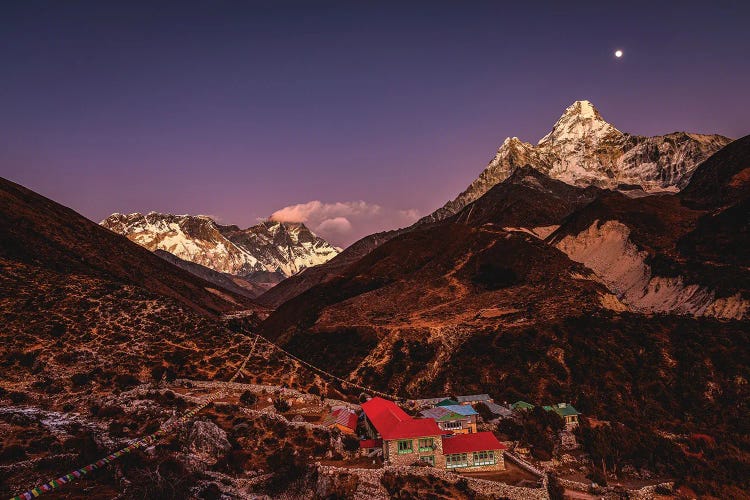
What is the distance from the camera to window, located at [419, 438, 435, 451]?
1323 inches

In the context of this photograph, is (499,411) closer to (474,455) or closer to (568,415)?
(568,415)

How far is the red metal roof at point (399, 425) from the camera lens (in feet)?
110

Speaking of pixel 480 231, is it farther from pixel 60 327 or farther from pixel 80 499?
pixel 80 499

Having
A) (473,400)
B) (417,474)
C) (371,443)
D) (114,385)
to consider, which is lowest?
(114,385)

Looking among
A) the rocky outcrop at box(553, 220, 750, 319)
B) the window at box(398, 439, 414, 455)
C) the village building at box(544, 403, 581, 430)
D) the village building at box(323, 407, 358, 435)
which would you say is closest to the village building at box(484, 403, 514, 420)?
the village building at box(544, 403, 581, 430)

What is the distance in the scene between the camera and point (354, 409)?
4566 centimetres

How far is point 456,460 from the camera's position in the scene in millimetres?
34344

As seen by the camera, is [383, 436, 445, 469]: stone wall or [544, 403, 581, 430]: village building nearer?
[383, 436, 445, 469]: stone wall

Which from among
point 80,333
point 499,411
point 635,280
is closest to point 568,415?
point 499,411

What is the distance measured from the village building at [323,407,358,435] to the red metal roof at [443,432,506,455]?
Result: 817 centimetres

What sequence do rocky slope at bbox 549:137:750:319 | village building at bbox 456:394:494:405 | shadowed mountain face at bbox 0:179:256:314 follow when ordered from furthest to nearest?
rocky slope at bbox 549:137:750:319 < shadowed mountain face at bbox 0:179:256:314 < village building at bbox 456:394:494:405

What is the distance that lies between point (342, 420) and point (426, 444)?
30.2 ft

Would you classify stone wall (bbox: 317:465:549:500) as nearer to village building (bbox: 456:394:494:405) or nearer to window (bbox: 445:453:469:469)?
window (bbox: 445:453:469:469)

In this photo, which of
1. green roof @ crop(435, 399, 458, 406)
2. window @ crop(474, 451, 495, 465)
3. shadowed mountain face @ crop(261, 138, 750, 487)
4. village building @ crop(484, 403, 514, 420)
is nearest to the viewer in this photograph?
window @ crop(474, 451, 495, 465)
